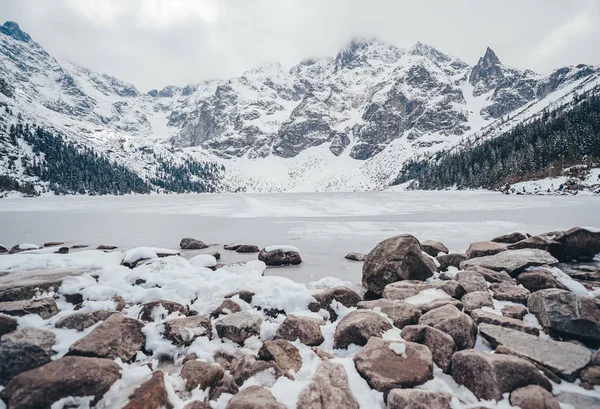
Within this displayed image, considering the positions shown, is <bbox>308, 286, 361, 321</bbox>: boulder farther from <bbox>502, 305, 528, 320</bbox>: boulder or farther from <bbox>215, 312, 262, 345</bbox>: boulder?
<bbox>502, 305, 528, 320</bbox>: boulder

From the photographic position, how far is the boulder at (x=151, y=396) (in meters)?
3.89

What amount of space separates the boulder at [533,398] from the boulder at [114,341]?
585cm

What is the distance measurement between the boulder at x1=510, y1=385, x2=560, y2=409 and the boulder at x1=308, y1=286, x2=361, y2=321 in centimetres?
387

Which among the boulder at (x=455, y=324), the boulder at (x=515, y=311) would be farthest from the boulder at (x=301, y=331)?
the boulder at (x=515, y=311)

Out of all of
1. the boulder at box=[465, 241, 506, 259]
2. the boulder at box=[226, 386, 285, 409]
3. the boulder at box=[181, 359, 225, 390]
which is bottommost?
the boulder at box=[181, 359, 225, 390]

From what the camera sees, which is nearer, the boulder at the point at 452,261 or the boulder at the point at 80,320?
the boulder at the point at 80,320

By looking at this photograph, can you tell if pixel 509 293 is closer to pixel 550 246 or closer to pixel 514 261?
pixel 514 261

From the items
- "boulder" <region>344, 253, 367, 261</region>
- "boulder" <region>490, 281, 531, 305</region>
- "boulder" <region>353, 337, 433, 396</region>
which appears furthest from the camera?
"boulder" <region>344, 253, 367, 261</region>

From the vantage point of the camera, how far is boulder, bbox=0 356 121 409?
3.85m

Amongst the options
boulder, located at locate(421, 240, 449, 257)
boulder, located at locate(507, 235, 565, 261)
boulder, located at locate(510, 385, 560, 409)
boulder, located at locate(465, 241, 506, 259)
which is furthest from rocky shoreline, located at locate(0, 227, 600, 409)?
boulder, located at locate(421, 240, 449, 257)

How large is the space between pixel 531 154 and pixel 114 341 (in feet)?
382

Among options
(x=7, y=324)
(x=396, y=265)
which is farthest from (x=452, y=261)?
(x=7, y=324)

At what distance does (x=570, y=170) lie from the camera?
245 ft

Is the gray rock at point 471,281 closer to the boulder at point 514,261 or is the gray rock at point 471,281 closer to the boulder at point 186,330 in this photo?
the boulder at point 514,261
